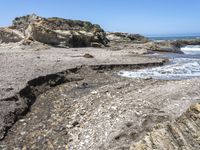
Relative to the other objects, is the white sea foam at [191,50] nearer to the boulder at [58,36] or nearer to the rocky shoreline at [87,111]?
the boulder at [58,36]

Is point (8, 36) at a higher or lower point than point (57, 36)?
lower

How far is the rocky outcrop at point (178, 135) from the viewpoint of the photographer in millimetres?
7852

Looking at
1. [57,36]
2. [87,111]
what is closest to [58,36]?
[57,36]

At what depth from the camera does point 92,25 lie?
217 feet

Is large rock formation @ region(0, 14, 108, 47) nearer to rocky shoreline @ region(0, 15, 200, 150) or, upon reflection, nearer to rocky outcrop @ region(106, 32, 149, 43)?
rocky outcrop @ region(106, 32, 149, 43)

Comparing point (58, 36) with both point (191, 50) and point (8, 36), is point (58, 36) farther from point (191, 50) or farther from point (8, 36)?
point (191, 50)

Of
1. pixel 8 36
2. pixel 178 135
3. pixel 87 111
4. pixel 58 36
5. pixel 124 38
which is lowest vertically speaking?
pixel 124 38

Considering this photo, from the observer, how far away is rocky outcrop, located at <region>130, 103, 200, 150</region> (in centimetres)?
785

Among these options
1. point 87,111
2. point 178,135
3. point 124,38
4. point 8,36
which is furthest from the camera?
point 124,38

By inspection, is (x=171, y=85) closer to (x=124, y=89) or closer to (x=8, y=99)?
(x=124, y=89)

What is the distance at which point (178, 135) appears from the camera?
8094 mm

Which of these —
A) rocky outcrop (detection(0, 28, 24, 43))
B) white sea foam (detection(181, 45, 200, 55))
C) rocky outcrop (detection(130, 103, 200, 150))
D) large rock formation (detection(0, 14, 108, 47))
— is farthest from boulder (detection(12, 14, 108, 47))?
rocky outcrop (detection(130, 103, 200, 150))

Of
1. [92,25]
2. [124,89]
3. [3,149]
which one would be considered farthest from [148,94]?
[92,25]

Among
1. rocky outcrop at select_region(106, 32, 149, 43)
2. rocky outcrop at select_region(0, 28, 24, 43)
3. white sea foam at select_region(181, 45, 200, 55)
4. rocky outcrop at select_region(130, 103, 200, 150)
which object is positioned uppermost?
rocky outcrop at select_region(130, 103, 200, 150)
